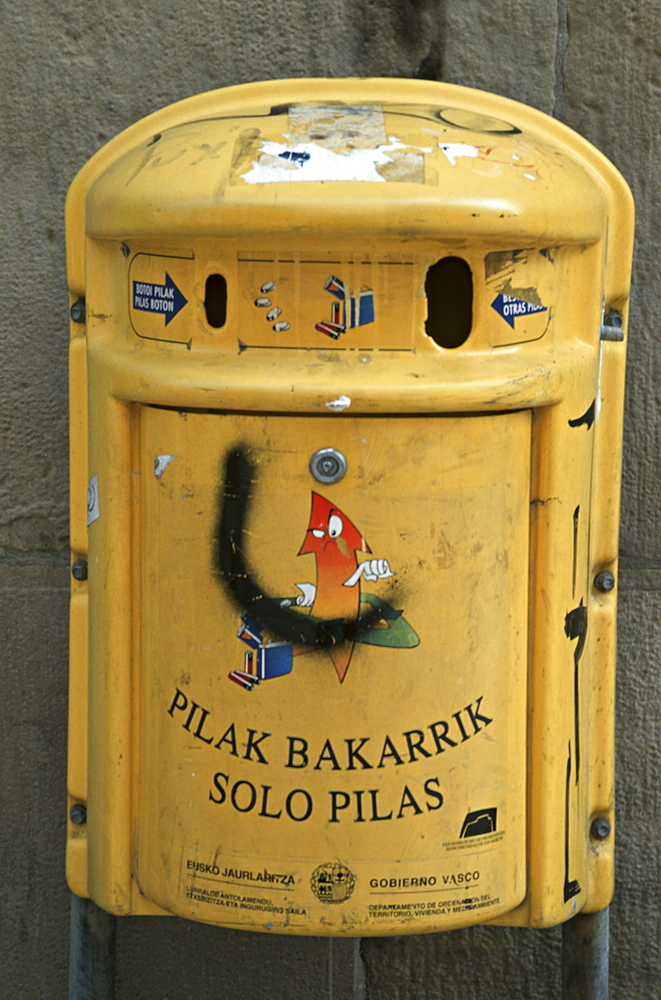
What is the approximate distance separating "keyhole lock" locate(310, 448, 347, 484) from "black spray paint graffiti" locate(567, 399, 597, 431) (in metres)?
0.34

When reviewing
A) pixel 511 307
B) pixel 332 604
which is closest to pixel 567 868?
pixel 332 604

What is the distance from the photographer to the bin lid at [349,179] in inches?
51.6

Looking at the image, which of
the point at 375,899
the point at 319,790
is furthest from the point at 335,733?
the point at 375,899

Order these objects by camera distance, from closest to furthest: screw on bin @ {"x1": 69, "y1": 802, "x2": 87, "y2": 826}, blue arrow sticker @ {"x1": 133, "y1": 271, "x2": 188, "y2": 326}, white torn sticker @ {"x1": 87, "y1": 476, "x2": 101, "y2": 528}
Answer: blue arrow sticker @ {"x1": 133, "y1": 271, "x2": 188, "y2": 326} < white torn sticker @ {"x1": 87, "y1": 476, "x2": 101, "y2": 528} < screw on bin @ {"x1": 69, "y1": 802, "x2": 87, "y2": 826}

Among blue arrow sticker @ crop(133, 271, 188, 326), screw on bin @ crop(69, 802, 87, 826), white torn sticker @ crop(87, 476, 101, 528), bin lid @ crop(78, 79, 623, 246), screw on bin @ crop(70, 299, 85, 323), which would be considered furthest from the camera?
screw on bin @ crop(69, 802, 87, 826)

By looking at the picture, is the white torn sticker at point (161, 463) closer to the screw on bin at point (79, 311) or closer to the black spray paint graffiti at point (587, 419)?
the screw on bin at point (79, 311)

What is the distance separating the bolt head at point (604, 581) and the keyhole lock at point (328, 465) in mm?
608

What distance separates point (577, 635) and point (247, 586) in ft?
1.66

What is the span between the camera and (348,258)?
1353 mm

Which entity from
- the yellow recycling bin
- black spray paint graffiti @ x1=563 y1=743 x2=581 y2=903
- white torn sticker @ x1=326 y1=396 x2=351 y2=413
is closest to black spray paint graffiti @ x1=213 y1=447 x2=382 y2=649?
the yellow recycling bin

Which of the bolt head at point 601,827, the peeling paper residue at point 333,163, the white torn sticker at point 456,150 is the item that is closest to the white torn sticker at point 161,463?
the peeling paper residue at point 333,163

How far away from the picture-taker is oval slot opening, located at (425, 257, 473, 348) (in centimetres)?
144

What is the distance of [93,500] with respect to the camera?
1.55 meters

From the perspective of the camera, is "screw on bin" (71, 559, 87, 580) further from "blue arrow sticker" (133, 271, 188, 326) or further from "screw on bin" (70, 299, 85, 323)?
"blue arrow sticker" (133, 271, 188, 326)
